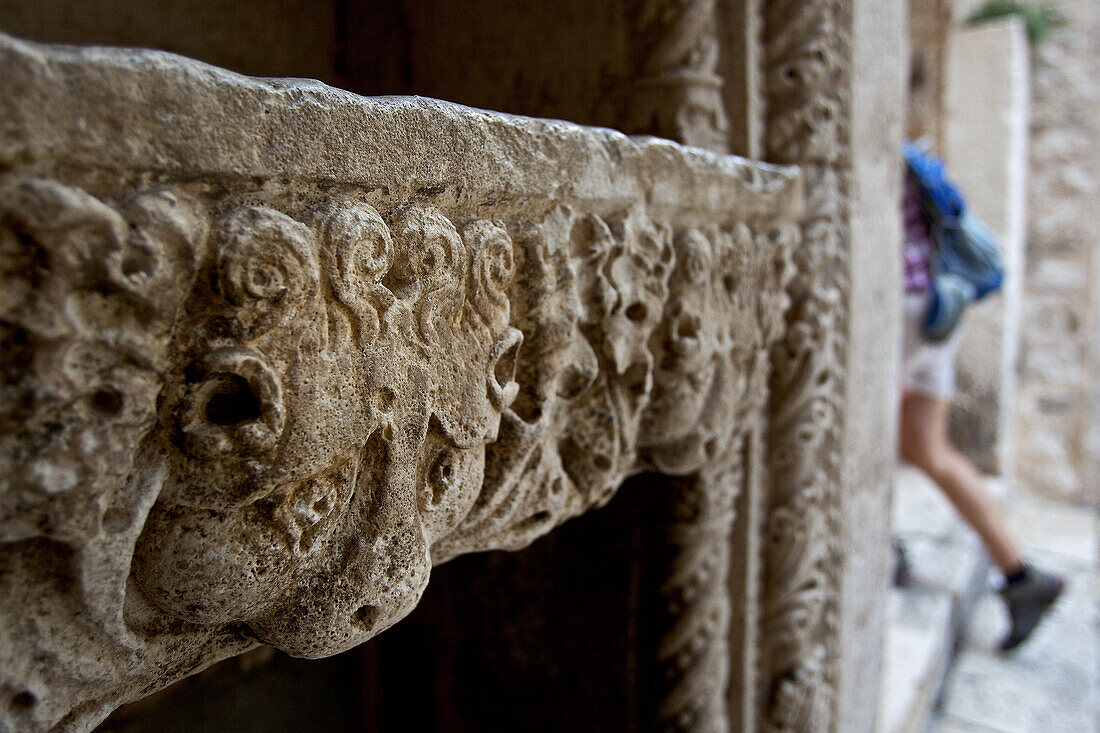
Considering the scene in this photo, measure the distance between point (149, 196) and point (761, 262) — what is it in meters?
0.69

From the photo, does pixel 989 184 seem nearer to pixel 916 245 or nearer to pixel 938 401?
pixel 938 401

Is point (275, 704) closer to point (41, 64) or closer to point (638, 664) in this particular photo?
point (638, 664)

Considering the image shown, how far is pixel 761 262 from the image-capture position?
94cm

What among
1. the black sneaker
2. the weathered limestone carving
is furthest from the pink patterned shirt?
the weathered limestone carving

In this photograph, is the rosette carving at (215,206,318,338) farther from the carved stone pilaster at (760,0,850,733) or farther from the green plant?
the green plant

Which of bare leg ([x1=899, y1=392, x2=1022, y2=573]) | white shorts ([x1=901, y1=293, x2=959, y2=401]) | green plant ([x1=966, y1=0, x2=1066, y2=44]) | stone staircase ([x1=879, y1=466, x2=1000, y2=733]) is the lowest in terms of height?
stone staircase ([x1=879, y1=466, x2=1000, y2=733])

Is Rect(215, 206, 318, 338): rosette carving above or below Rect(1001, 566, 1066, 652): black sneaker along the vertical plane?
above

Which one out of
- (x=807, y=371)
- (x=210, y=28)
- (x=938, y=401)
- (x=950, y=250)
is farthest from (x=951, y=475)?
(x=210, y=28)

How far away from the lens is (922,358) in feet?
7.36

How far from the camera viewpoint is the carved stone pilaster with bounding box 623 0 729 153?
38.8 inches

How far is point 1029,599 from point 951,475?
447 millimetres

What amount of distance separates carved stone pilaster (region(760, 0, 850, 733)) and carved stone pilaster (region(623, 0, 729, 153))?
0.47 feet

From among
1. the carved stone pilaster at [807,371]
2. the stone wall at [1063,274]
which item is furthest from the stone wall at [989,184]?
the carved stone pilaster at [807,371]

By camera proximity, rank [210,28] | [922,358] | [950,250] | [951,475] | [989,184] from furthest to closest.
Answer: [989,184], [951,475], [922,358], [950,250], [210,28]
